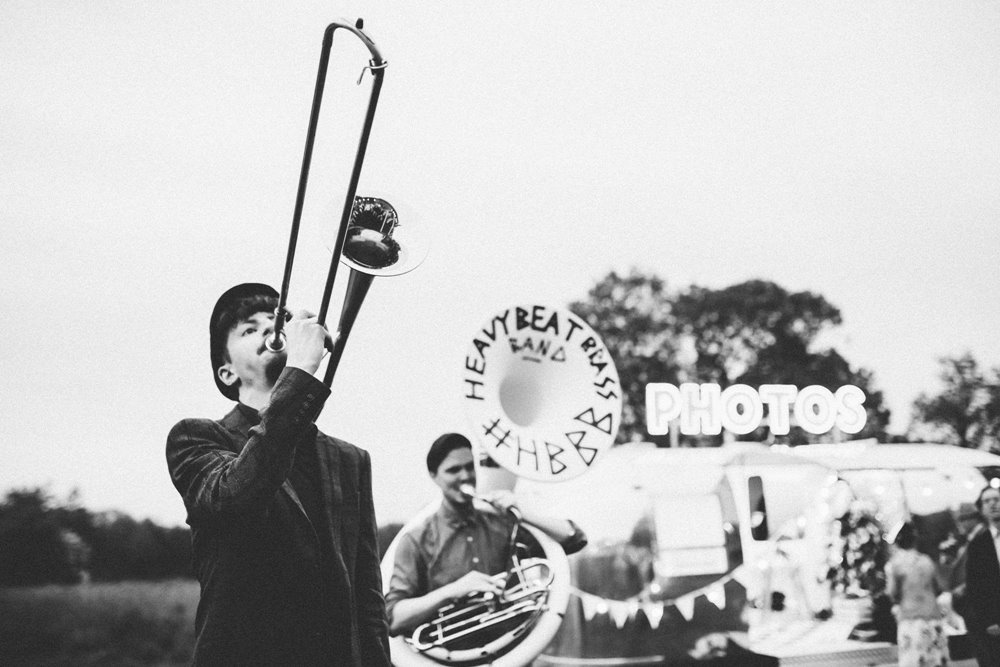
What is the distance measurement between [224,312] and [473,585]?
6.20ft

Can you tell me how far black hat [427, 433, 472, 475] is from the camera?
3.70m

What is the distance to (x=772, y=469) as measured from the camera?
7.63m

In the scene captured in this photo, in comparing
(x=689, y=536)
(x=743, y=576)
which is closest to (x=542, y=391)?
(x=689, y=536)

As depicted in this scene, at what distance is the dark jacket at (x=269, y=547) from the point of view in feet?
4.76

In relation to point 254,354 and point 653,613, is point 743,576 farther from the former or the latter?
point 254,354

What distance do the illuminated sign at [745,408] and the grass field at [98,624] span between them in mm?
4517

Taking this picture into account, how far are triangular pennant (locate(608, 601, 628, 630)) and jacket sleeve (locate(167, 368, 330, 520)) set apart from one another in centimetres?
545

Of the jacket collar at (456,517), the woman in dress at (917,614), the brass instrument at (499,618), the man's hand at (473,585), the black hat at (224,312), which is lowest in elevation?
the woman in dress at (917,614)

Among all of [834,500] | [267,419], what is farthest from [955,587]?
[267,419]

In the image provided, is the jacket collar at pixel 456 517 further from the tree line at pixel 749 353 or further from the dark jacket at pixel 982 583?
the tree line at pixel 749 353

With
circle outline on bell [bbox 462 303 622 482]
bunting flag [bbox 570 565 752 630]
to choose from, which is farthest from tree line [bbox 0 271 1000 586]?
circle outline on bell [bbox 462 303 622 482]

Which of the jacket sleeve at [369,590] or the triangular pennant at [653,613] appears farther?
the triangular pennant at [653,613]

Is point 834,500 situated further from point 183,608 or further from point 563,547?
point 183,608

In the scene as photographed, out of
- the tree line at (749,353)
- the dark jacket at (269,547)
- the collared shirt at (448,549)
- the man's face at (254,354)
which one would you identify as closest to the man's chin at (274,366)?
the man's face at (254,354)
